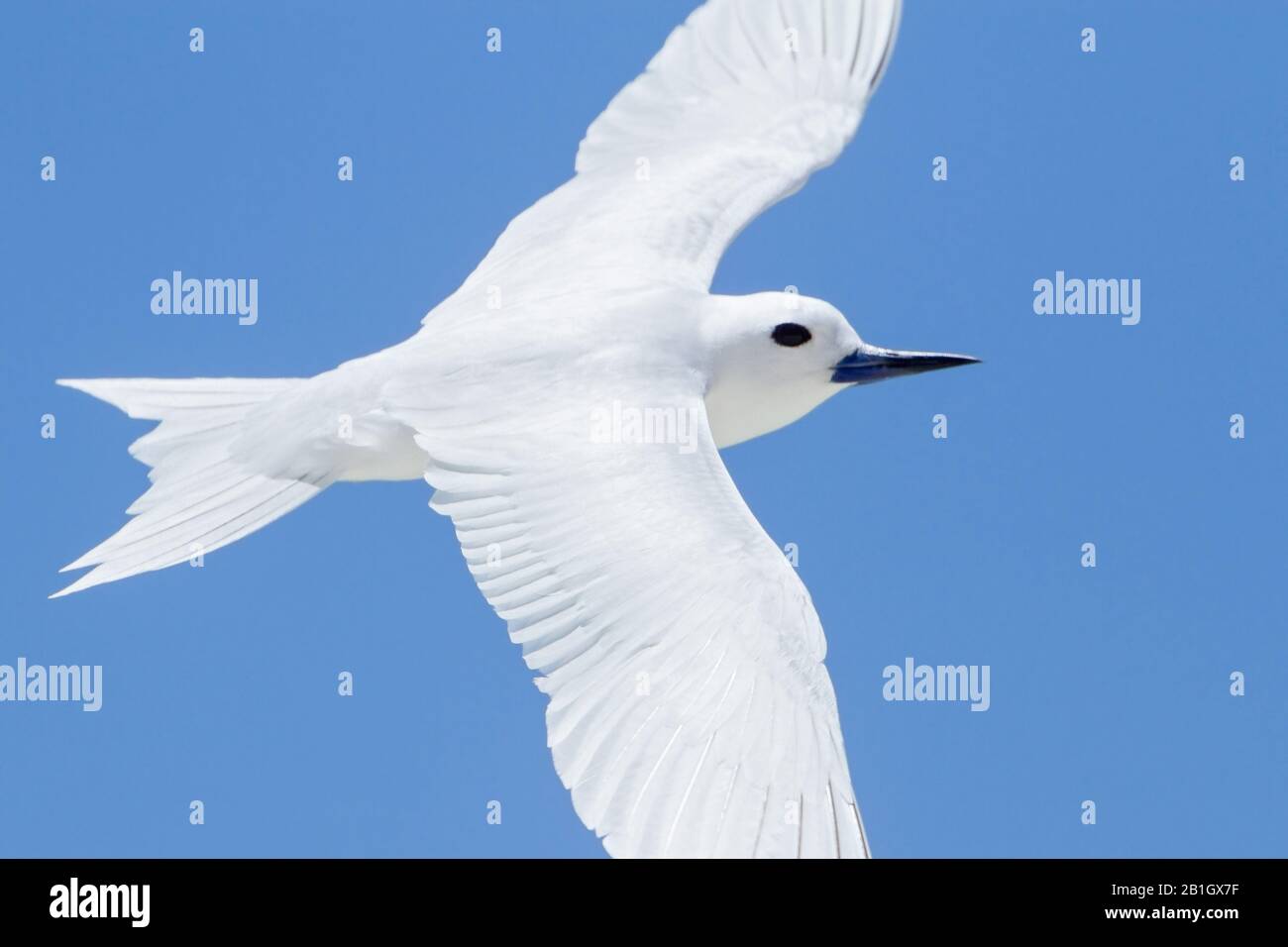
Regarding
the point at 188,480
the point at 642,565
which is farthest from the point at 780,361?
the point at 188,480

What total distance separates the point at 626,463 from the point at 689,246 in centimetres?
296

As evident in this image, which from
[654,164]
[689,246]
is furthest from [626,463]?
[654,164]

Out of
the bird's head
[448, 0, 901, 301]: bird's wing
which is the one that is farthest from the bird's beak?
[448, 0, 901, 301]: bird's wing

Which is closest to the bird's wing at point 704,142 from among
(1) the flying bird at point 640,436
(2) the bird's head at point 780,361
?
(1) the flying bird at point 640,436

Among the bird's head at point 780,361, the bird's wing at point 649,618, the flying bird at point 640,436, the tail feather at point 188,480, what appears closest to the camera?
the bird's wing at point 649,618

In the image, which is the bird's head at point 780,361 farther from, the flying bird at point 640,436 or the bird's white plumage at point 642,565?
the bird's white plumage at point 642,565

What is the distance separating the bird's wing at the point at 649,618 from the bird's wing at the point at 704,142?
6.33ft

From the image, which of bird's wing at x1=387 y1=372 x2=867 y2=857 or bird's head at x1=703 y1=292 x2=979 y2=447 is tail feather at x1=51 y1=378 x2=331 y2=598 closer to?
bird's wing at x1=387 y1=372 x2=867 y2=857

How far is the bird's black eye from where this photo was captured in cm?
1217

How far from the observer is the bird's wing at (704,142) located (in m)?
13.1

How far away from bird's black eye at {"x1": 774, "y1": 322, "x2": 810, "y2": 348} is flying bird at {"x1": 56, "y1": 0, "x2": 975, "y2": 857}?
0.02 metres

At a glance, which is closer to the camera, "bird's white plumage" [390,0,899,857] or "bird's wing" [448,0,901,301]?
"bird's white plumage" [390,0,899,857]

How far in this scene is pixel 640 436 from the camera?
1070 cm

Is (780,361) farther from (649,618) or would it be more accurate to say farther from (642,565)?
(649,618)
